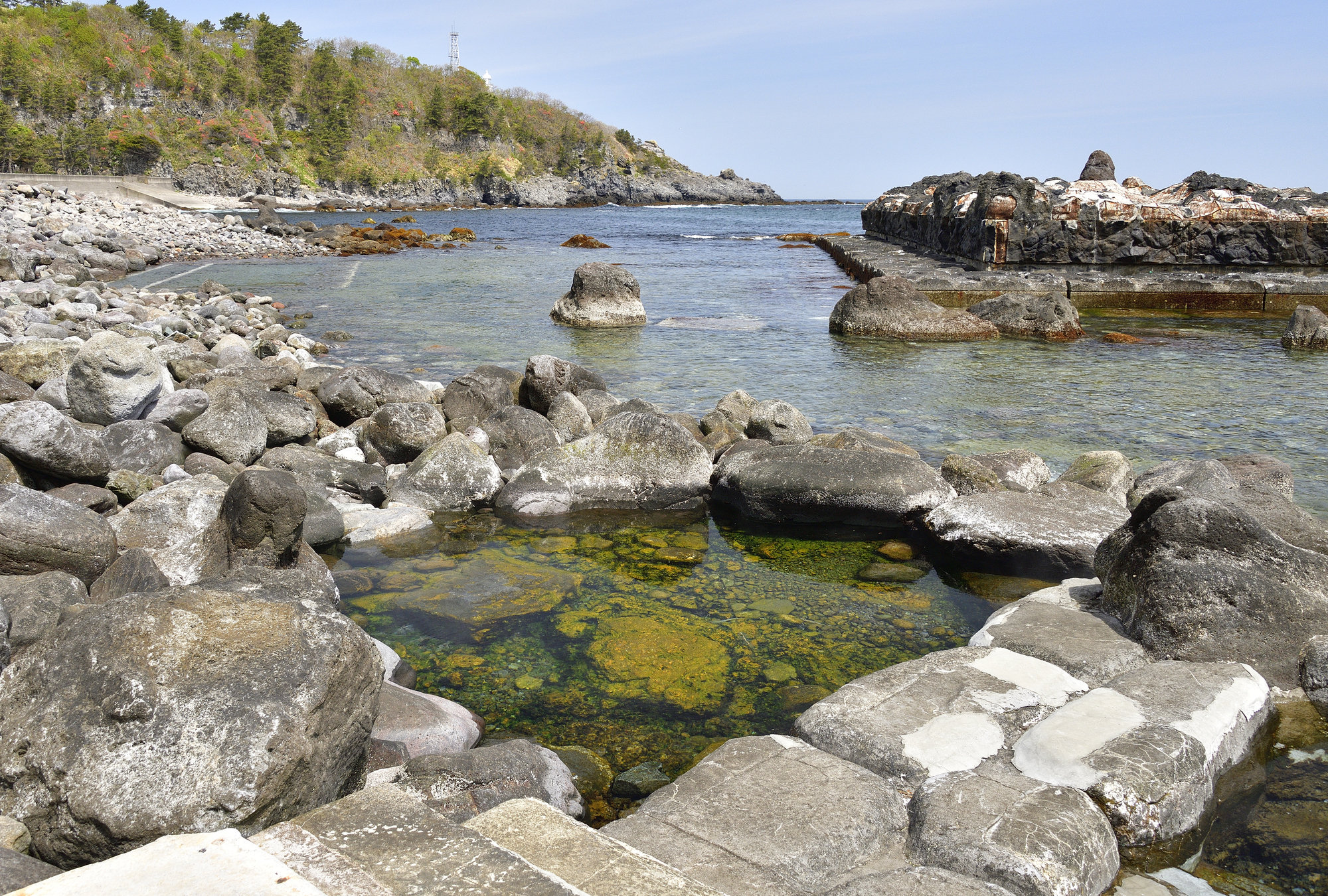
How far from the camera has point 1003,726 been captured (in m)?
2.74

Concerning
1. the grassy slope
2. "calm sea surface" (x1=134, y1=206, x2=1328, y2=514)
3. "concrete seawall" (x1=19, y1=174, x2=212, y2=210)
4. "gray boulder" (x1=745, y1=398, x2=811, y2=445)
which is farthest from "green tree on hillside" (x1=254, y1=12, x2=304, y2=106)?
"gray boulder" (x1=745, y1=398, x2=811, y2=445)

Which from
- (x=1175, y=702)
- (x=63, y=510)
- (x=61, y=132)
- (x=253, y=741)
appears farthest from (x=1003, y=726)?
(x=61, y=132)

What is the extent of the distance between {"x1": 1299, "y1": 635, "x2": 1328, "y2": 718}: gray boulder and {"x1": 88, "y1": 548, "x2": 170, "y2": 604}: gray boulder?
4.40 m

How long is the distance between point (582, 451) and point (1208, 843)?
4052mm

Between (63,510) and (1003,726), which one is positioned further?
(63,510)

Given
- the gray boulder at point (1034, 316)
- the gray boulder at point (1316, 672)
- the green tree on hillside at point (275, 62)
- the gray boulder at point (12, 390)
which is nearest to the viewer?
the gray boulder at point (1316, 672)

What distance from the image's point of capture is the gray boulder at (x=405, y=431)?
6160 mm

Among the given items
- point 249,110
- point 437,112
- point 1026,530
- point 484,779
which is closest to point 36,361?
point 484,779

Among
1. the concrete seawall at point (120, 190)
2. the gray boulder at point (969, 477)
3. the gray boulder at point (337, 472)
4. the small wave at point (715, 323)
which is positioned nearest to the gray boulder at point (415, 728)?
the gray boulder at point (337, 472)

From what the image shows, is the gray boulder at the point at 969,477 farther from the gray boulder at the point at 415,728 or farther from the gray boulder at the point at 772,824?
the gray boulder at the point at 415,728

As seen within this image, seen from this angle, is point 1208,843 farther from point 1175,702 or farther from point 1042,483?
point 1042,483

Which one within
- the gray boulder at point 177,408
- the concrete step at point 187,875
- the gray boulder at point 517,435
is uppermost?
the gray boulder at point 177,408

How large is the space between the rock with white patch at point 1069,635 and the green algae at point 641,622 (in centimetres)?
36

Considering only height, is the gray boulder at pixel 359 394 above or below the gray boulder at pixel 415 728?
above
